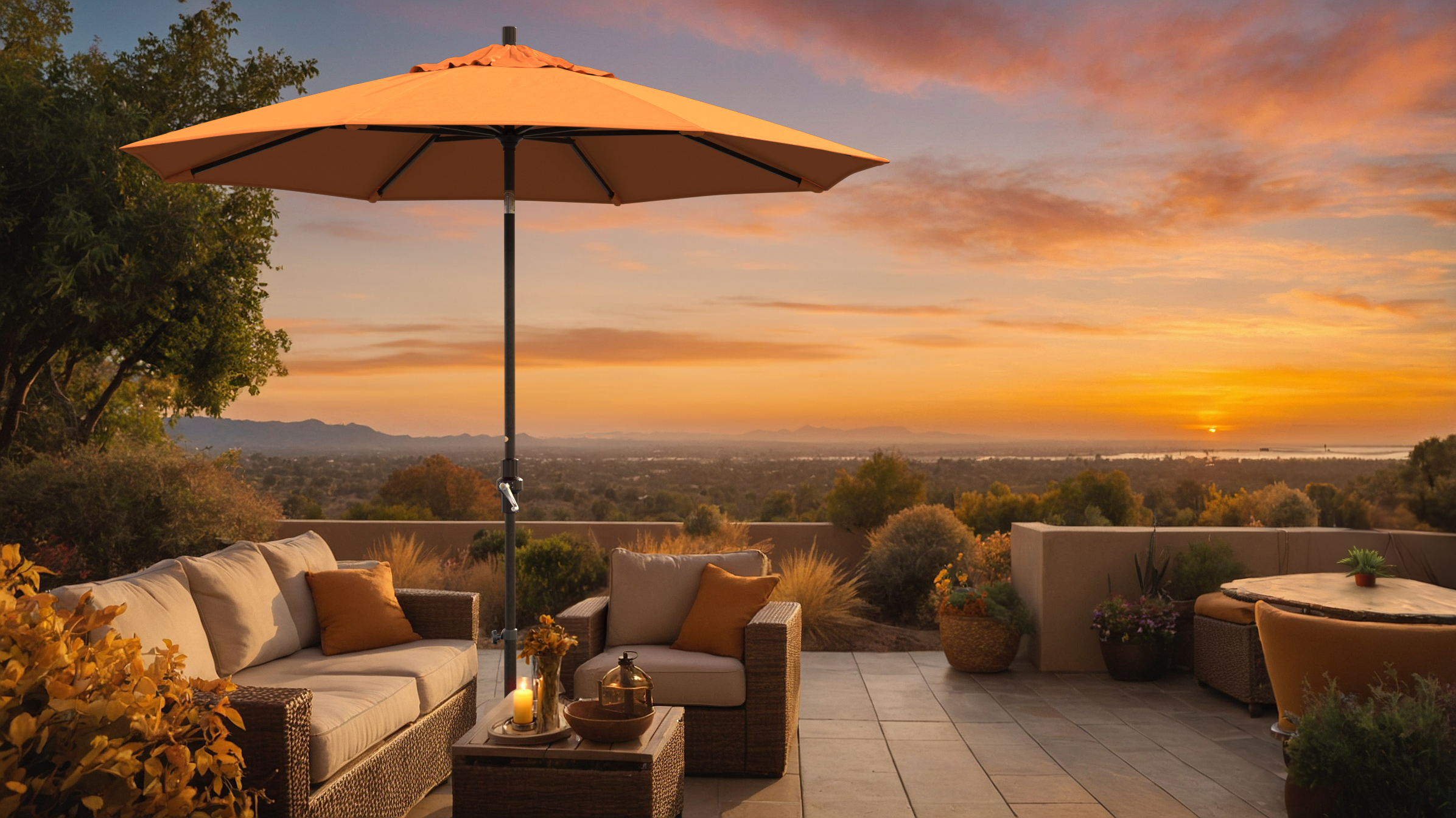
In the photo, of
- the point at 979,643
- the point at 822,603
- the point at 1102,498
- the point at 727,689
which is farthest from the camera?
the point at 1102,498

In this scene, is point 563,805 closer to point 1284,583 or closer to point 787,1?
point 1284,583

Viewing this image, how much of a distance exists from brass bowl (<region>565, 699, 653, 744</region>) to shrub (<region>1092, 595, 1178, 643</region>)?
3.69 m

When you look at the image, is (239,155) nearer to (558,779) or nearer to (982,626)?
(558,779)

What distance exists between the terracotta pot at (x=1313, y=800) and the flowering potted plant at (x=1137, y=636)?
101 inches

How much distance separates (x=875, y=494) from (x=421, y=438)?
16.4 meters

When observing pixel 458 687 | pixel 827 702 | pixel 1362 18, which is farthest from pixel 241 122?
pixel 1362 18

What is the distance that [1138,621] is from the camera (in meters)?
5.53

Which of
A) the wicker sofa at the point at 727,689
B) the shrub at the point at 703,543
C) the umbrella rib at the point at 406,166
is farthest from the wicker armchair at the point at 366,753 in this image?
the shrub at the point at 703,543

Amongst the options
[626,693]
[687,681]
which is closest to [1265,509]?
[687,681]

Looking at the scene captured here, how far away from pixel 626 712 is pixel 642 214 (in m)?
8.34

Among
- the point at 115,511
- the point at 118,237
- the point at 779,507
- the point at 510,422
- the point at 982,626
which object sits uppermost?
the point at 118,237

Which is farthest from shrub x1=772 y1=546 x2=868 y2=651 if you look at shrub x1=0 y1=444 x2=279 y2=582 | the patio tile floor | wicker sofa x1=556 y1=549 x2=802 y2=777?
shrub x1=0 y1=444 x2=279 y2=582

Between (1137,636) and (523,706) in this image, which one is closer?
(523,706)

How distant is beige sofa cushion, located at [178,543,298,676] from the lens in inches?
131
